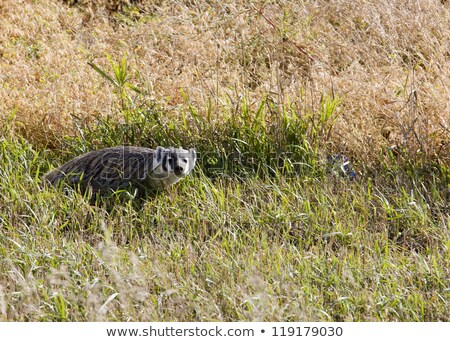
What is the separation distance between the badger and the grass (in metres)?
0.14

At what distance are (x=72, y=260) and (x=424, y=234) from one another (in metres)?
2.15

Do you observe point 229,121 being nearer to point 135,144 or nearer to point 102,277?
point 135,144

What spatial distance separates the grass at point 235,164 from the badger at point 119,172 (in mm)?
142

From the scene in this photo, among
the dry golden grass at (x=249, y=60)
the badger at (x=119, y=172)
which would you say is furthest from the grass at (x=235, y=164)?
the badger at (x=119, y=172)

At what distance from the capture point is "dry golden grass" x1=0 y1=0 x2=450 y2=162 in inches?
249

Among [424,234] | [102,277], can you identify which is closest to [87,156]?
[102,277]

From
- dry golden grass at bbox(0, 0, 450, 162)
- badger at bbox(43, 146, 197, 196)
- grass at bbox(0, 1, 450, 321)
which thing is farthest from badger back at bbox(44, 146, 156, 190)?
dry golden grass at bbox(0, 0, 450, 162)

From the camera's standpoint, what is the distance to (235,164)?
590 centimetres

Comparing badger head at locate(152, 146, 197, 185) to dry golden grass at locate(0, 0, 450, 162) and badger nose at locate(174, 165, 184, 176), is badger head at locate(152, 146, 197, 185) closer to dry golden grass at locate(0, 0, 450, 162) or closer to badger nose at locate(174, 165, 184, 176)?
badger nose at locate(174, 165, 184, 176)

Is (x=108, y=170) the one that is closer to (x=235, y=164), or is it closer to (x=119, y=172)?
(x=119, y=172)

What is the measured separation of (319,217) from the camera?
205 inches

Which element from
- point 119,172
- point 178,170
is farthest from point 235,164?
point 119,172

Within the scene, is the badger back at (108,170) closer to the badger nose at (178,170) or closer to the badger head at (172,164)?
the badger head at (172,164)

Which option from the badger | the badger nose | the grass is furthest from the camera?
the badger
